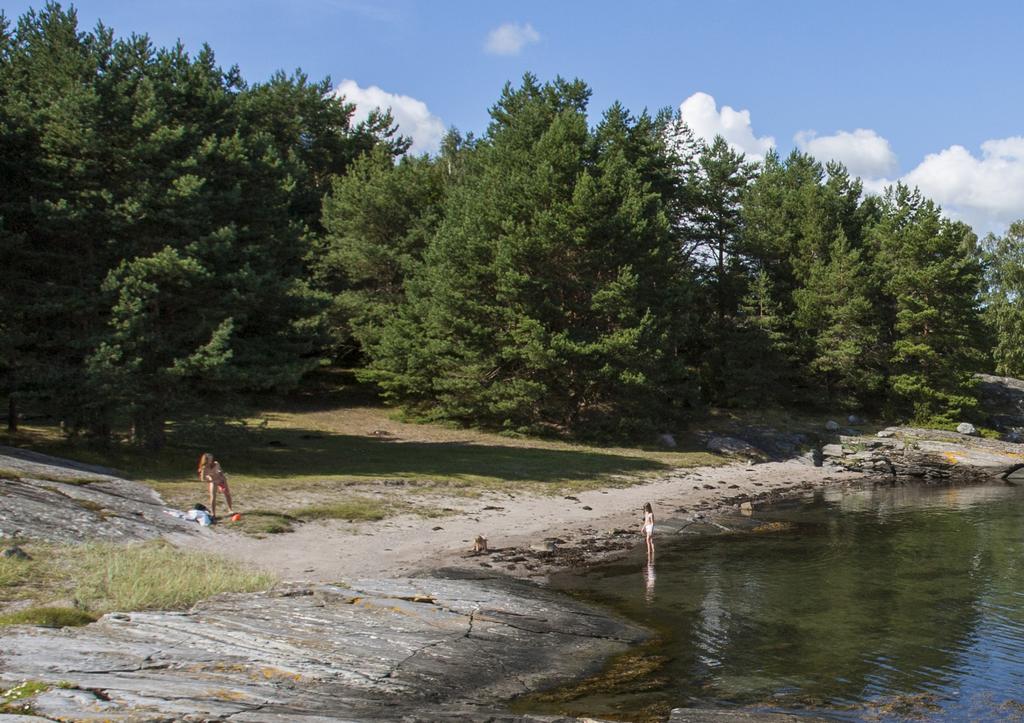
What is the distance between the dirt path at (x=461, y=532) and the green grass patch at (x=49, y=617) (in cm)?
534

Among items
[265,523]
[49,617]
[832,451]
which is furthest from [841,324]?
[49,617]

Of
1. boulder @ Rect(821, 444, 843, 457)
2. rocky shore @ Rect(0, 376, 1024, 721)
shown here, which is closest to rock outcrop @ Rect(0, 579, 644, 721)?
rocky shore @ Rect(0, 376, 1024, 721)

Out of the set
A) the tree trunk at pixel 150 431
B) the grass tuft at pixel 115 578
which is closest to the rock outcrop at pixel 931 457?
the tree trunk at pixel 150 431

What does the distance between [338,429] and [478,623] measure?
32030 mm

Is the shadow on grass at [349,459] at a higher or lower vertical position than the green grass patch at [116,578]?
higher

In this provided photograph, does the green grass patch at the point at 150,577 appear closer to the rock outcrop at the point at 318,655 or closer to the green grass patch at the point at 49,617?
the rock outcrop at the point at 318,655

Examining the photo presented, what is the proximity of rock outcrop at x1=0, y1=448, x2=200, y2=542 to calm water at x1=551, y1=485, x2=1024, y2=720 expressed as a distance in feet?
33.7

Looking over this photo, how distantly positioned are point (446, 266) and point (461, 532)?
24.7 m

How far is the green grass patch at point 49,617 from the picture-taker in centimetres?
1183

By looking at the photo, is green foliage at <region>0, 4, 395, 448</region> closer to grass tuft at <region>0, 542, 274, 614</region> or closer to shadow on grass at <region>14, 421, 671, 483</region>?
shadow on grass at <region>14, 421, 671, 483</region>

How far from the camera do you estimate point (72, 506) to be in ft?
65.1

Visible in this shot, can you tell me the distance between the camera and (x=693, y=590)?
19688mm

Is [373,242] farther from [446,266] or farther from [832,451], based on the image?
[832,451]

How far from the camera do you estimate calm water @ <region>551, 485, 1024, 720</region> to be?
41.9ft
